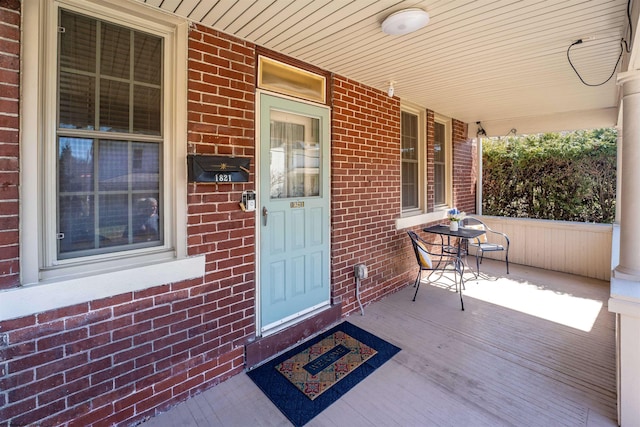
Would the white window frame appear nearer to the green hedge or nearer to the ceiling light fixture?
the green hedge

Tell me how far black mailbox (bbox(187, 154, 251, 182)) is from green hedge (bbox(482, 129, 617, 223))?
20.0ft

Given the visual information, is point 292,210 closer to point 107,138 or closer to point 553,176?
point 107,138

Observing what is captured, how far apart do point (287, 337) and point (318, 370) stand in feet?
1.45

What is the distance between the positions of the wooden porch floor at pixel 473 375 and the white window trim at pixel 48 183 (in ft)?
3.31

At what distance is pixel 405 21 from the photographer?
2.15 m

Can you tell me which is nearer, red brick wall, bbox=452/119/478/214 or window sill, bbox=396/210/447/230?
window sill, bbox=396/210/447/230

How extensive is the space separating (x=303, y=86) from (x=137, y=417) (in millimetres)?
2976

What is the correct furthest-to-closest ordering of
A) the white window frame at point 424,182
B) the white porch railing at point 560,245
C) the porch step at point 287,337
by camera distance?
the white porch railing at point 560,245
the white window frame at point 424,182
the porch step at point 287,337

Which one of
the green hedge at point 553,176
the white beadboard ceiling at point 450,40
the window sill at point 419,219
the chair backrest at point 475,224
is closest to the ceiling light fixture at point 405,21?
the white beadboard ceiling at point 450,40

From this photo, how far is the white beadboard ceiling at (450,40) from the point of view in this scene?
206 centimetres

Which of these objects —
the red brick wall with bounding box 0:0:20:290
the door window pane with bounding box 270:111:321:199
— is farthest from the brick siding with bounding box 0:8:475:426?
the door window pane with bounding box 270:111:321:199

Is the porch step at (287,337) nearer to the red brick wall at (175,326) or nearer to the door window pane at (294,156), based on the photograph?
the red brick wall at (175,326)

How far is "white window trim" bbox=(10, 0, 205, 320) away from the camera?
5.47 ft

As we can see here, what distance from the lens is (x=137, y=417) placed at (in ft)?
6.68
